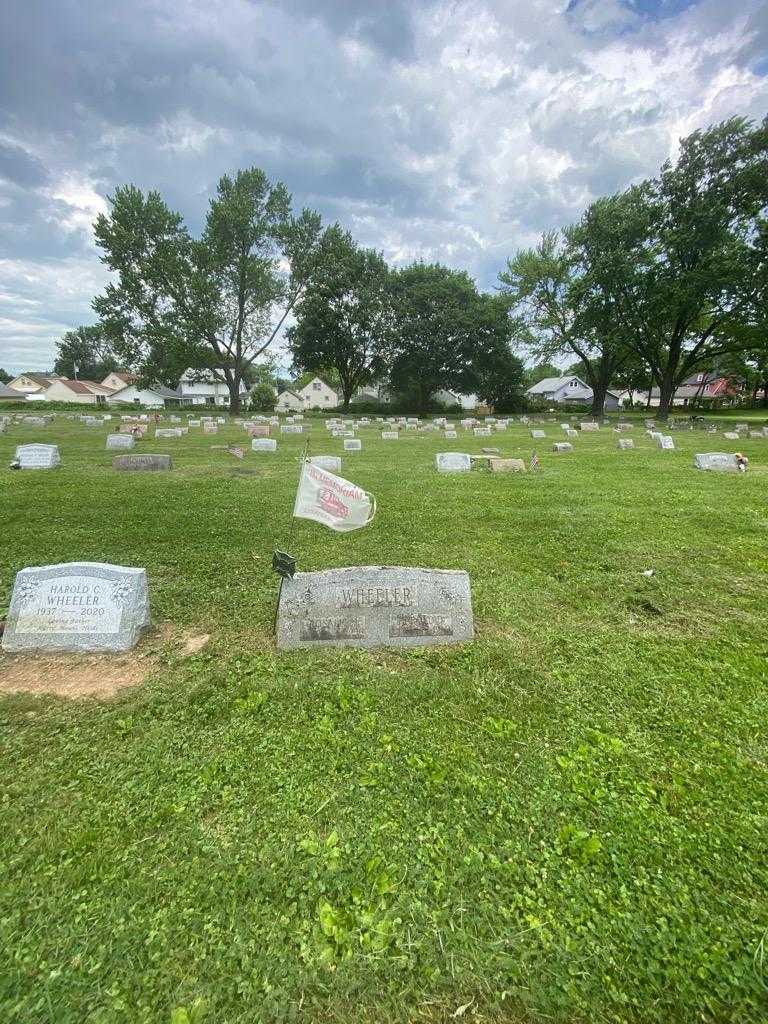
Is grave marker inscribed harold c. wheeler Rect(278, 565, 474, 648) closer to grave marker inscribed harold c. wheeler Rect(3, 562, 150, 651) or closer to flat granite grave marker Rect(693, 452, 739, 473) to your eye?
grave marker inscribed harold c. wheeler Rect(3, 562, 150, 651)

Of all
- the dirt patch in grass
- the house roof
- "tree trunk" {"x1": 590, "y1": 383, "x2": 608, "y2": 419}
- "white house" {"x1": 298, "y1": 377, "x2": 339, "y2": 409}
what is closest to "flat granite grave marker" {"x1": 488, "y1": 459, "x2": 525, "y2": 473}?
the dirt patch in grass

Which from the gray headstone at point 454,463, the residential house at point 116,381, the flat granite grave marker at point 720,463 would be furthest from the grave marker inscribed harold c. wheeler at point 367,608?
the residential house at point 116,381

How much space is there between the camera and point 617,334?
34.5 metres

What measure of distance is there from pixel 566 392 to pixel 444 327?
36.3 metres

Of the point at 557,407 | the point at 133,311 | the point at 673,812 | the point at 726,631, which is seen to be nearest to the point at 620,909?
the point at 673,812

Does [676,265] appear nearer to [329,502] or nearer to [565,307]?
[565,307]

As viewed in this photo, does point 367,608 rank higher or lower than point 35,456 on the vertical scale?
higher

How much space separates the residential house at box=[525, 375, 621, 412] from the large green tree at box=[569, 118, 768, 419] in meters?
31.1

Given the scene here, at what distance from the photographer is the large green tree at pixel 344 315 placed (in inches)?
1663

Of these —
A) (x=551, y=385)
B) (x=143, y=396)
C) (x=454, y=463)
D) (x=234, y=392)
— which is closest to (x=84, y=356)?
(x=143, y=396)

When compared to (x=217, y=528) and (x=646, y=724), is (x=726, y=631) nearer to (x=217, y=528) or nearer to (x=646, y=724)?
(x=646, y=724)

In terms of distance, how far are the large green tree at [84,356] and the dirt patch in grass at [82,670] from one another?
111 m

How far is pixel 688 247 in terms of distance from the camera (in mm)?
31172

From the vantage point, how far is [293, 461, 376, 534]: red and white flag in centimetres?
376
